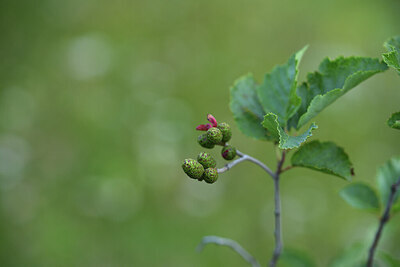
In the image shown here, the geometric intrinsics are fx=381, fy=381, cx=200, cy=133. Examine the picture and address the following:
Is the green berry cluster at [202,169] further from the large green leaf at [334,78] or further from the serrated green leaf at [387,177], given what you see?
the serrated green leaf at [387,177]

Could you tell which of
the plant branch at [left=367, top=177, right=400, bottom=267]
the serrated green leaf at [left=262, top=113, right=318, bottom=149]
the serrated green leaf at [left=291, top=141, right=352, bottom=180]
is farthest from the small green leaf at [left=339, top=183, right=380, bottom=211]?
the serrated green leaf at [left=262, top=113, right=318, bottom=149]

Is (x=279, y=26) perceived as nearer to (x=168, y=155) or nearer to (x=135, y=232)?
(x=168, y=155)

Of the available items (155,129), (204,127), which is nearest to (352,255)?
(204,127)

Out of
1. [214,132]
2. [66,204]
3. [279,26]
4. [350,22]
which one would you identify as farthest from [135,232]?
[350,22]

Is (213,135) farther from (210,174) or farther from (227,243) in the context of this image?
(227,243)

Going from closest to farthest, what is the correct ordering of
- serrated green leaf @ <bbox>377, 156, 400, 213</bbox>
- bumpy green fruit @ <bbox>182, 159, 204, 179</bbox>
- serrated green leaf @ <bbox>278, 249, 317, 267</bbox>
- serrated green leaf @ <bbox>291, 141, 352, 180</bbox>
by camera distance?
bumpy green fruit @ <bbox>182, 159, 204, 179</bbox> < serrated green leaf @ <bbox>291, 141, 352, 180</bbox> < serrated green leaf @ <bbox>377, 156, 400, 213</bbox> < serrated green leaf @ <bbox>278, 249, 317, 267</bbox>

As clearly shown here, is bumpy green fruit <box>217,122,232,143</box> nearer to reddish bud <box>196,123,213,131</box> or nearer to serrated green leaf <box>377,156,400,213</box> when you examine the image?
reddish bud <box>196,123,213,131</box>

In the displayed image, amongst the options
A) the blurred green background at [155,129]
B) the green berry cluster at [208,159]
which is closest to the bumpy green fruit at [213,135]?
the green berry cluster at [208,159]
